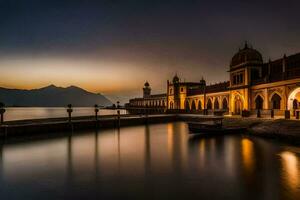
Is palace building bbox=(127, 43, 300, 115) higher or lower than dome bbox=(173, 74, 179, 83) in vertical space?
lower

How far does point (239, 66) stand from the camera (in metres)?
42.7

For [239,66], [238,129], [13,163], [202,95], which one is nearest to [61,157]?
[13,163]

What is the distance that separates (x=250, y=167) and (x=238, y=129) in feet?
49.5

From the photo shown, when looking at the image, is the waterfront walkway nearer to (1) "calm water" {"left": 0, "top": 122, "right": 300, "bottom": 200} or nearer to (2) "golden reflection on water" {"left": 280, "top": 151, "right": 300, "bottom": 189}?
(1) "calm water" {"left": 0, "top": 122, "right": 300, "bottom": 200}

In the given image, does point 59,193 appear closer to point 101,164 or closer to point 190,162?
point 101,164

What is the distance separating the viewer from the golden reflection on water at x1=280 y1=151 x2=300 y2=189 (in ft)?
34.9

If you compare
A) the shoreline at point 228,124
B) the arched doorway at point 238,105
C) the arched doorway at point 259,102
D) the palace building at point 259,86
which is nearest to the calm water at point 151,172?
the shoreline at point 228,124

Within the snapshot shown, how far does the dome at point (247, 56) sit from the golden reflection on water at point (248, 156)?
78.1 feet

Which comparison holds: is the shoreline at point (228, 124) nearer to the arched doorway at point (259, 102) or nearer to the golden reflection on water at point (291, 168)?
the golden reflection on water at point (291, 168)

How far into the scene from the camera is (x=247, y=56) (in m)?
41.5

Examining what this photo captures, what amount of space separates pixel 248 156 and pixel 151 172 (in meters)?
7.44

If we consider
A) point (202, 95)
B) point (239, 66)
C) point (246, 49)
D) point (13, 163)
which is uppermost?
point (246, 49)

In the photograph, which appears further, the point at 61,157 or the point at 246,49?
the point at 246,49

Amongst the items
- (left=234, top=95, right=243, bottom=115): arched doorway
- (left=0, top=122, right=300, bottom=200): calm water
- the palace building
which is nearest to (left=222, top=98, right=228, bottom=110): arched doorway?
the palace building
